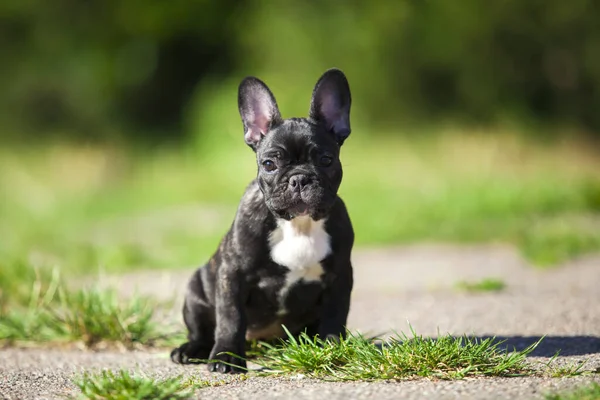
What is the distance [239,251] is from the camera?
179 inches

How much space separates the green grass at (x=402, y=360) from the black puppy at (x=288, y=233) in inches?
12.6

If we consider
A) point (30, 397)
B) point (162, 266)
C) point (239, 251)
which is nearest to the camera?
point (30, 397)

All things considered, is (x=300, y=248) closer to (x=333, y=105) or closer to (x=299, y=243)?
(x=299, y=243)

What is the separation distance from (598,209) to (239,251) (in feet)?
26.1

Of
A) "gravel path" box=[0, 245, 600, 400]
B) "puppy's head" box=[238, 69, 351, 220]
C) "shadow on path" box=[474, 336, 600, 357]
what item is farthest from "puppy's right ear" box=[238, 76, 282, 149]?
"shadow on path" box=[474, 336, 600, 357]

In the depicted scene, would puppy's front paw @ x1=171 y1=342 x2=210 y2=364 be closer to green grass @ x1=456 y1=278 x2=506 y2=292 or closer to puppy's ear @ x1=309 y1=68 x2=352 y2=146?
puppy's ear @ x1=309 y1=68 x2=352 y2=146

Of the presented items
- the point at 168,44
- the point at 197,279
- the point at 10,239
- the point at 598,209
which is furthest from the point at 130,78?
the point at 197,279

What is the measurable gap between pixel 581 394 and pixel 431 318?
2478mm

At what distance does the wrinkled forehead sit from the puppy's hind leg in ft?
3.21

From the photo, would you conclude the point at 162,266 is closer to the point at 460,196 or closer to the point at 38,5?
the point at 460,196

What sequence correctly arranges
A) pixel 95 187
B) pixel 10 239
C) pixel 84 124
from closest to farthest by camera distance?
pixel 10 239
pixel 95 187
pixel 84 124

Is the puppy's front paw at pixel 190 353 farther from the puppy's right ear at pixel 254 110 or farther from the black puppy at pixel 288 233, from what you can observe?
the puppy's right ear at pixel 254 110

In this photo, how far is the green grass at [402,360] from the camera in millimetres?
4023

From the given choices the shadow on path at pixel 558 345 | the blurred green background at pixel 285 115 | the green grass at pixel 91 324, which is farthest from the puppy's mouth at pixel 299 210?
the blurred green background at pixel 285 115
